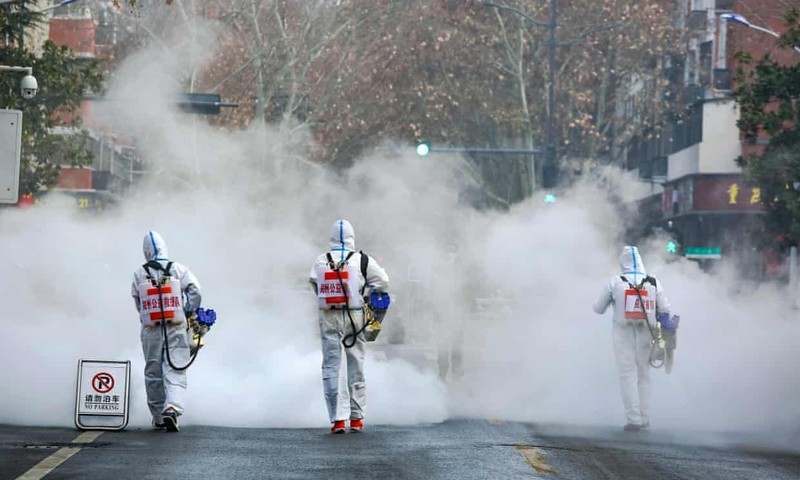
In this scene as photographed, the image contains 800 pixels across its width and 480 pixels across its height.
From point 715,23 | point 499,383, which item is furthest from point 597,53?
point 499,383

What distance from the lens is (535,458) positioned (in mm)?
12602

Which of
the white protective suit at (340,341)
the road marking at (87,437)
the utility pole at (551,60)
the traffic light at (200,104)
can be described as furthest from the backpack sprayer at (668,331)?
the utility pole at (551,60)

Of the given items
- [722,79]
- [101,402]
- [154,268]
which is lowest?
[101,402]

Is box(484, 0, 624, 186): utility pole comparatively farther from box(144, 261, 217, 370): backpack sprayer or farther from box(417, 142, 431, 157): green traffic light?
box(144, 261, 217, 370): backpack sprayer

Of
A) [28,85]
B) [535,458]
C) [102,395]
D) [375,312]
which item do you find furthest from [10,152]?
[535,458]

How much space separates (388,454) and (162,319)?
3.13 meters

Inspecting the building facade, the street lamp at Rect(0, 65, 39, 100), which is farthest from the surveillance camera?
the building facade

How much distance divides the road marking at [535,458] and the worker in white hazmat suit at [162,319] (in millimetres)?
3171

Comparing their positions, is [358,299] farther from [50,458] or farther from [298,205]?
Answer: [298,205]

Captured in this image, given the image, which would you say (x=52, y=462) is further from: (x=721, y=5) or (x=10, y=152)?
(x=721, y=5)

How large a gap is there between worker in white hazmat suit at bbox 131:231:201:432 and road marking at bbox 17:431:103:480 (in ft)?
4.46

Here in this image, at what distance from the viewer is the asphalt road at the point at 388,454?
11391 mm

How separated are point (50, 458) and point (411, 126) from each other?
36.8 metres

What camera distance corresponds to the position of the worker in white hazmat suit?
15.0m
